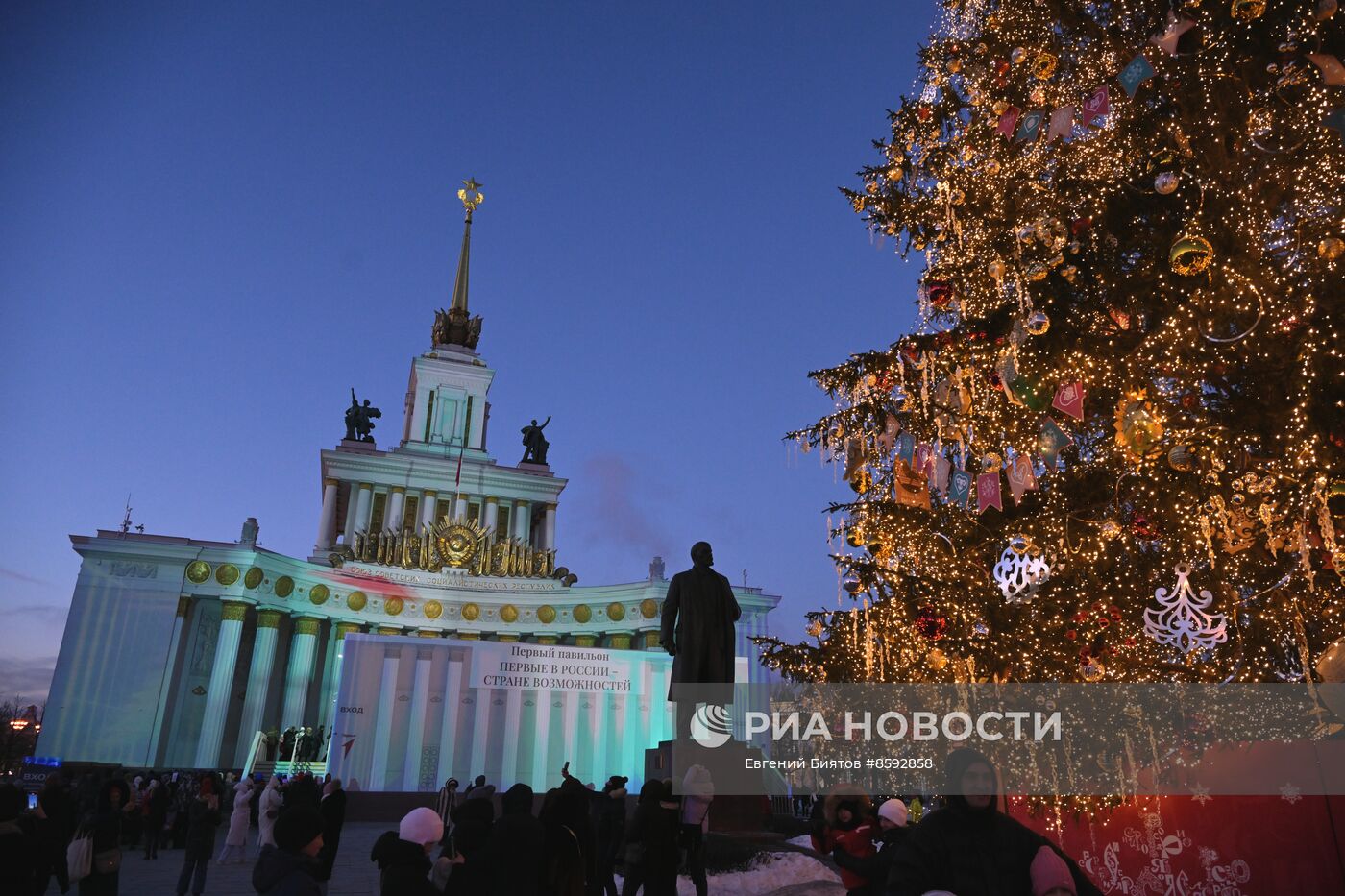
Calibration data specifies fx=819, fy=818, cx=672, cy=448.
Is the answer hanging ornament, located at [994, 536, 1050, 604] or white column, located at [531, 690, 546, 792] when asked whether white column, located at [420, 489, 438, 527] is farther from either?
hanging ornament, located at [994, 536, 1050, 604]

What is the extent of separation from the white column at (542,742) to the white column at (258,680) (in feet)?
51.7

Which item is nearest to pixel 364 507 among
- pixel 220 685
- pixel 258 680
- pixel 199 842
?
pixel 258 680

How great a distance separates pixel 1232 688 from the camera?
8555 mm

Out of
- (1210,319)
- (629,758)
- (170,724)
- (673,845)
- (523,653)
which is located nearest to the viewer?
(673,845)

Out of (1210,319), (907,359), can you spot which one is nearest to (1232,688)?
(1210,319)

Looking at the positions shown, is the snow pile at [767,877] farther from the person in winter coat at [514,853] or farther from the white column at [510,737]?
the white column at [510,737]

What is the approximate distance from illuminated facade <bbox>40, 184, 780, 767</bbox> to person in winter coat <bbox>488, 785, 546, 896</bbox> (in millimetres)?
35202

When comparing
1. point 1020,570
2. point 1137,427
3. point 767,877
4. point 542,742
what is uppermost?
point 1137,427

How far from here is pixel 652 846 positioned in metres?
6.10

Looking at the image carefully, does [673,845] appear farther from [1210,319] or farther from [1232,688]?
[1210,319]

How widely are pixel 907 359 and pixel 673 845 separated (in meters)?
6.66

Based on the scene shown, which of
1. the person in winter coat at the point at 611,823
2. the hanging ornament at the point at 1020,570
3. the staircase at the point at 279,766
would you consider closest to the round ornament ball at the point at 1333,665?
the hanging ornament at the point at 1020,570

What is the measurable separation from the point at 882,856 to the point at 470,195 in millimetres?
63115

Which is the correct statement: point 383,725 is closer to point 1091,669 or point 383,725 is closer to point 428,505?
point 1091,669
